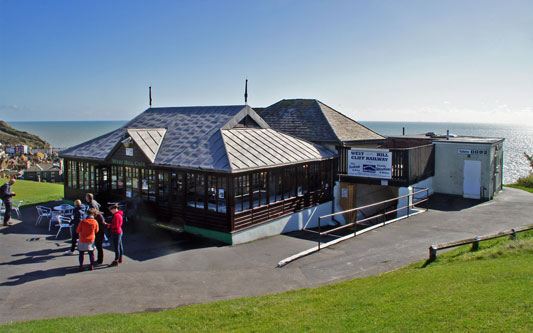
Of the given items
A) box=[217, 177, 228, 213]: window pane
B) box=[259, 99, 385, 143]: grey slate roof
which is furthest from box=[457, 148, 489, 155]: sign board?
box=[217, 177, 228, 213]: window pane

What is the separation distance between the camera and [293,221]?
1759 cm

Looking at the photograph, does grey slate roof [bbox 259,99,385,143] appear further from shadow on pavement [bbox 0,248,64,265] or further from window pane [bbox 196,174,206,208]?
shadow on pavement [bbox 0,248,64,265]

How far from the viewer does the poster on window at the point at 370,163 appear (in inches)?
787

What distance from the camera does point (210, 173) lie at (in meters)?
14.9

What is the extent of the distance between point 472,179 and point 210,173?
1546cm

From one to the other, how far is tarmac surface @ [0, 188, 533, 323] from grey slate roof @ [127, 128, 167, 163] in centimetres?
340

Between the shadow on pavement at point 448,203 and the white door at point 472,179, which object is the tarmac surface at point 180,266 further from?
the white door at point 472,179

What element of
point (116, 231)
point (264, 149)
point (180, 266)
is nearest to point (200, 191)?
point (264, 149)

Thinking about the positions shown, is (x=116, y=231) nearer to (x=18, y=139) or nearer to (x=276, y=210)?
(x=276, y=210)

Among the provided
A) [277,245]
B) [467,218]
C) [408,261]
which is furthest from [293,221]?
[467,218]

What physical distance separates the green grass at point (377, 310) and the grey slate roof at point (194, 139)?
6558mm

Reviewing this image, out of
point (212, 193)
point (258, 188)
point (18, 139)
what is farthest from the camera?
point (18, 139)

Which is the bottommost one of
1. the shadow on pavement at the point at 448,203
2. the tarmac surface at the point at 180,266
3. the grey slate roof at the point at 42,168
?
the grey slate roof at the point at 42,168

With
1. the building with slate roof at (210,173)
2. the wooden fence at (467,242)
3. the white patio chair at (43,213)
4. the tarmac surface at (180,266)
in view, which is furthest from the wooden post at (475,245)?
the white patio chair at (43,213)
